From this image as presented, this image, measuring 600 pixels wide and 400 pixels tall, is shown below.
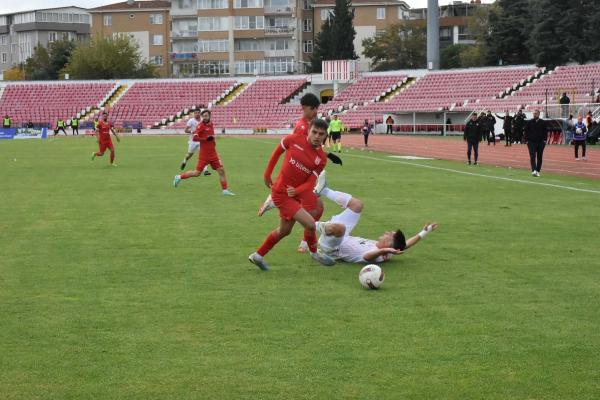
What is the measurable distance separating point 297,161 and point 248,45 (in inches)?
4318

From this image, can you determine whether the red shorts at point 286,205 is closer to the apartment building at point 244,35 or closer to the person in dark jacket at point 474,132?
the person in dark jacket at point 474,132

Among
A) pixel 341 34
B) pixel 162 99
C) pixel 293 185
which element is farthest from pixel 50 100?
pixel 293 185

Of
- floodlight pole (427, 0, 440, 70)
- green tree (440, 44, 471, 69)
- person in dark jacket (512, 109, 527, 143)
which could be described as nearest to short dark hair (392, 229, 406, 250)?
person in dark jacket (512, 109, 527, 143)

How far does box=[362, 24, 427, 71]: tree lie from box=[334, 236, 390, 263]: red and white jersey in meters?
99.5

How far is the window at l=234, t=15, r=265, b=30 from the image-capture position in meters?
117

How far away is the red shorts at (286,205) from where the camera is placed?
35.4 feet

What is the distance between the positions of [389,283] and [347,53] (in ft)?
311

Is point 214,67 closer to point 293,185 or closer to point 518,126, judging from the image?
point 518,126

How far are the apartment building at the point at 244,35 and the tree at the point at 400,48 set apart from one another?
9.95m

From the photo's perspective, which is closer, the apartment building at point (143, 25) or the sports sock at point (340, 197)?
the sports sock at point (340, 197)

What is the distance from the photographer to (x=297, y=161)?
35.5 ft

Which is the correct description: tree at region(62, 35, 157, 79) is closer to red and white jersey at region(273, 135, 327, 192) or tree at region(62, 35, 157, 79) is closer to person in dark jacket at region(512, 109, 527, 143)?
person in dark jacket at region(512, 109, 527, 143)

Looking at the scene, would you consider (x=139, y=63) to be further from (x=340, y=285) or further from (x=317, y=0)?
(x=340, y=285)

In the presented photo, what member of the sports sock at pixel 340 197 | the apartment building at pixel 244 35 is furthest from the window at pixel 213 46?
the sports sock at pixel 340 197
